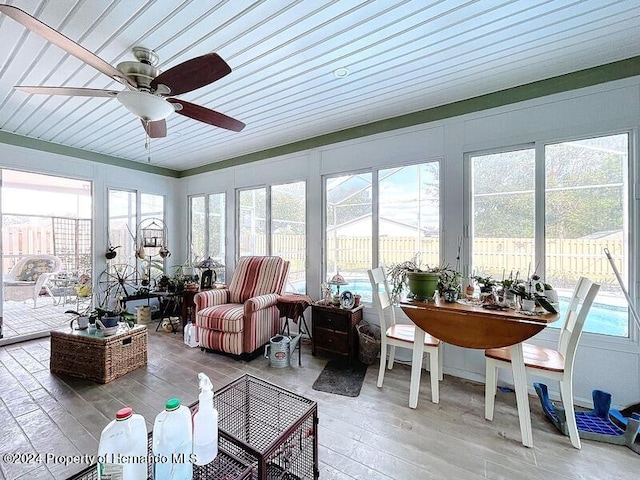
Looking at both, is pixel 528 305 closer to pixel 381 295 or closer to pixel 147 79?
pixel 381 295

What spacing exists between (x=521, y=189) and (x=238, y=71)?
2578 mm

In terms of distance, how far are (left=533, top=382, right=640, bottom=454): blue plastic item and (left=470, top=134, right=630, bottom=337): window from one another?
1.78 ft

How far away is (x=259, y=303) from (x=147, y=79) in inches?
83.7

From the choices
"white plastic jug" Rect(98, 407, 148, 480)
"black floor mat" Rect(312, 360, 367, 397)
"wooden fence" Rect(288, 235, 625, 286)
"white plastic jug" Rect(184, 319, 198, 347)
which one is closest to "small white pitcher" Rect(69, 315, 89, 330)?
"white plastic jug" Rect(184, 319, 198, 347)

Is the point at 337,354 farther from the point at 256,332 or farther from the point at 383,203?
the point at 383,203

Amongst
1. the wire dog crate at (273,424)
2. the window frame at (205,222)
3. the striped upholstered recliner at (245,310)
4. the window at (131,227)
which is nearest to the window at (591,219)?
the wire dog crate at (273,424)

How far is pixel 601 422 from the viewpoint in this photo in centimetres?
191

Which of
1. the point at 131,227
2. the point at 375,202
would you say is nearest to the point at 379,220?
the point at 375,202

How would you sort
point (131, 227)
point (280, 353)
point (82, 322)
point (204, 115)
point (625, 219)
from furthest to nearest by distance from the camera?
point (131, 227)
point (280, 353)
point (82, 322)
point (625, 219)
point (204, 115)

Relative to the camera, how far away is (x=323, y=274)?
359 cm

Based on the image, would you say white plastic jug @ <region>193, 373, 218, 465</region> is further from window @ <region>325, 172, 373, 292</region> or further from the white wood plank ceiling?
window @ <region>325, 172, 373, 292</region>

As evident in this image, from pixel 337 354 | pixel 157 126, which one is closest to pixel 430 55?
pixel 157 126

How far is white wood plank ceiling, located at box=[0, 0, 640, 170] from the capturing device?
62.7 inches

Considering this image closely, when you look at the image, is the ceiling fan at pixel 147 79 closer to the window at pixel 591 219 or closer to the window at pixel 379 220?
the window at pixel 379 220
